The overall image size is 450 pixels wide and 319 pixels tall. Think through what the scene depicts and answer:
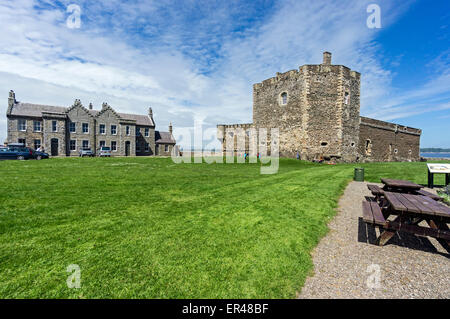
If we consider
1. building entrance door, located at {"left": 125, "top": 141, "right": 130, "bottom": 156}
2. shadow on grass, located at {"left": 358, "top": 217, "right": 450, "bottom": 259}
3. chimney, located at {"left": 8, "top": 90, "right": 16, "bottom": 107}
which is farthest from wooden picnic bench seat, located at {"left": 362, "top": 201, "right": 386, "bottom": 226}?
chimney, located at {"left": 8, "top": 90, "right": 16, "bottom": 107}

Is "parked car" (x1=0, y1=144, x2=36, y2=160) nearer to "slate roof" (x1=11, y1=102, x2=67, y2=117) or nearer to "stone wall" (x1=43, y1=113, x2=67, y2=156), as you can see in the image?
"stone wall" (x1=43, y1=113, x2=67, y2=156)

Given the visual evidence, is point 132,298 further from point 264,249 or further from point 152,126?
point 152,126

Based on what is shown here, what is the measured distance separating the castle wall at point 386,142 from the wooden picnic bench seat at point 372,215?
26.1 meters

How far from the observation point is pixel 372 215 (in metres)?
4.03

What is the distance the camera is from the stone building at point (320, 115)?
24.1m

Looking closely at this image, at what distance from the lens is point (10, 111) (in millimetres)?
31203

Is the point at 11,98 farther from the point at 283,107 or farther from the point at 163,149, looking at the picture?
the point at 283,107

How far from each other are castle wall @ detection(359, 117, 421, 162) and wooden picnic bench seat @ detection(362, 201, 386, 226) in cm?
2605

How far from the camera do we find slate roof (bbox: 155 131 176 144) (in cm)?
4466

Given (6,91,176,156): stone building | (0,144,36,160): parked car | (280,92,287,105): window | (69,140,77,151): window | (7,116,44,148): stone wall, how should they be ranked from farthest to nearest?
(69,140,77,151): window, (6,91,176,156): stone building, (7,116,44,148): stone wall, (280,92,287,105): window, (0,144,36,160): parked car

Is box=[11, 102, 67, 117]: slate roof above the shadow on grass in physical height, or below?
above

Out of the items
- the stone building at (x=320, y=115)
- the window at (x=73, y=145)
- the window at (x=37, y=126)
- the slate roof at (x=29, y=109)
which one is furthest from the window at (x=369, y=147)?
the window at (x=37, y=126)

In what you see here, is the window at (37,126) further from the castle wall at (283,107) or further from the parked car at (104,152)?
the castle wall at (283,107)

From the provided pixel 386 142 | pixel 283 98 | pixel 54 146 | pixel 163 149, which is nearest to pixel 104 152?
pixel 54 146
